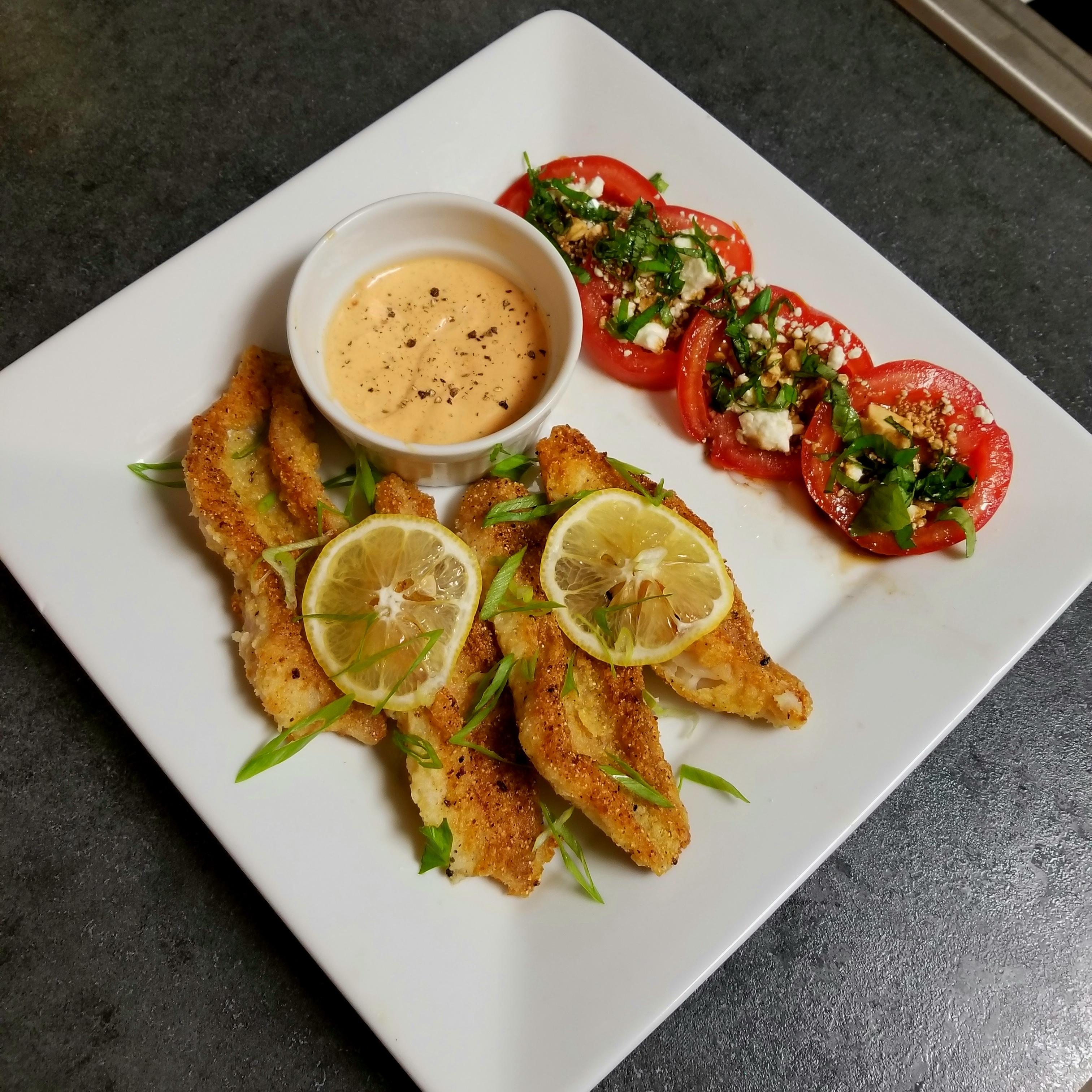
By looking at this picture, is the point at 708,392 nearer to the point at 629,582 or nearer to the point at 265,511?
the point at 629,582

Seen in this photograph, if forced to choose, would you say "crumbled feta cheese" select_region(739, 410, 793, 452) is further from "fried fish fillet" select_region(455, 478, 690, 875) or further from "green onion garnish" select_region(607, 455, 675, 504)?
"fried fish fillet" select_region(455, 478, 690, 875)

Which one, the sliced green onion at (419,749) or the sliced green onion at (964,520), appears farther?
the sliced green onion at (964,520)

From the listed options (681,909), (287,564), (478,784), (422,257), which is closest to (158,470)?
(287,564)

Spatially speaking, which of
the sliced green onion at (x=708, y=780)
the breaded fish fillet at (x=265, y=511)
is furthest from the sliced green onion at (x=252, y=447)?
the sliced green onion at (x=708, y=780)

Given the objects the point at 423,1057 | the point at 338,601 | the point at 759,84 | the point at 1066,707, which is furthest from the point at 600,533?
the point at 759,84

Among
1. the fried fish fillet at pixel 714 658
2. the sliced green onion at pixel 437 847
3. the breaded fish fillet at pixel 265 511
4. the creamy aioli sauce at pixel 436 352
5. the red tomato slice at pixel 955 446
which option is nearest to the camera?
the sliced green onion at pixel 437 847

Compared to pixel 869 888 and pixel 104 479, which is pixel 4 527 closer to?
pixel 104 479

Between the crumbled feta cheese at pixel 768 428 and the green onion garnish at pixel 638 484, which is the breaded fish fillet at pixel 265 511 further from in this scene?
the crumbled feta cheese at pixel 768 428
